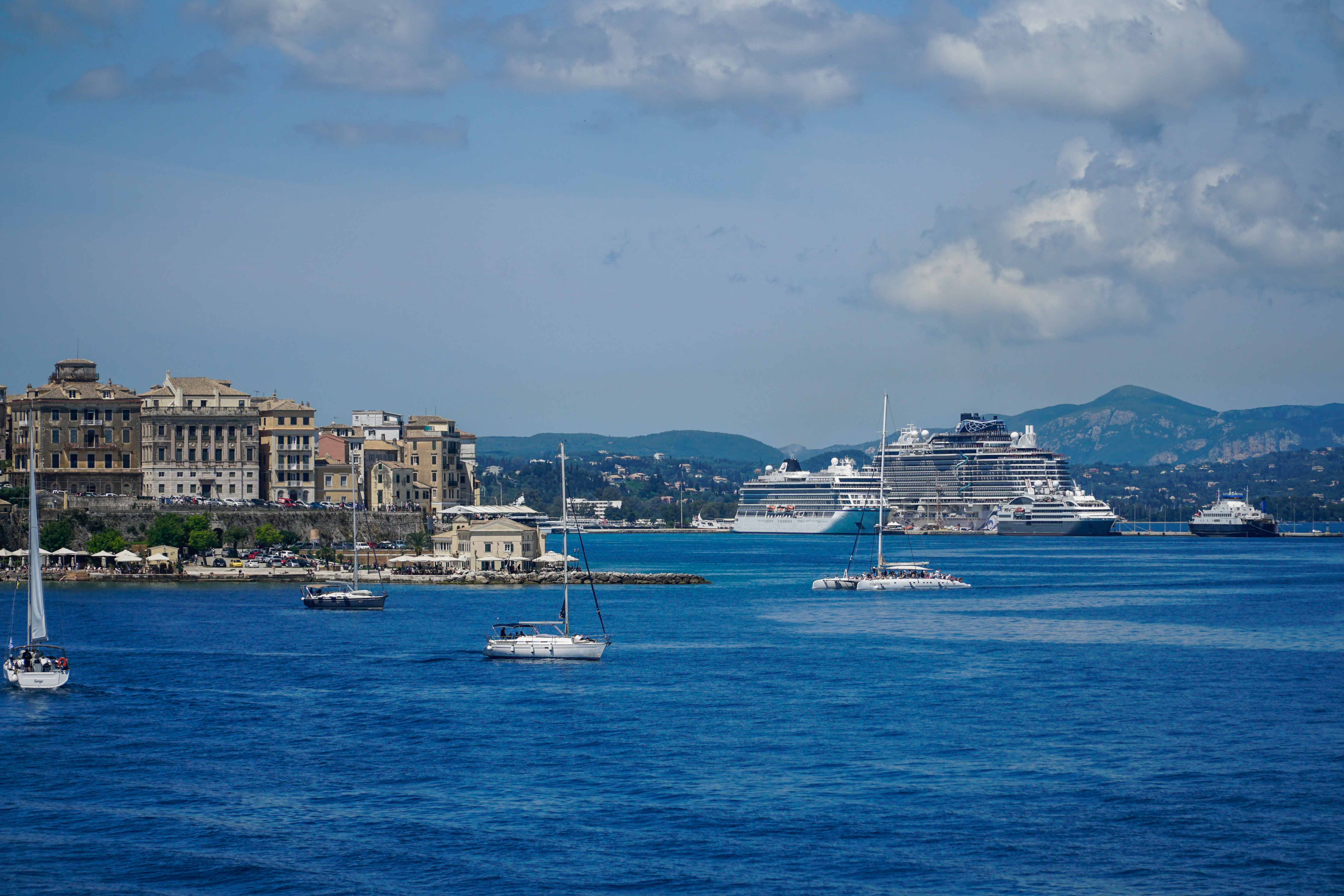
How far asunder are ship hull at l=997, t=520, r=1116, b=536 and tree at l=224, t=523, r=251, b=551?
121 meters

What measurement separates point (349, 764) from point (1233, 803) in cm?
1870

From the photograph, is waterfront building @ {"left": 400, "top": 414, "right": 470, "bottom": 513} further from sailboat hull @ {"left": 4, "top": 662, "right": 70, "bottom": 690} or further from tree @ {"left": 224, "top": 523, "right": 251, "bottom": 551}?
sailboat hull @ {"left": 4, "top": 662, "right": 70, "bottom": 690}

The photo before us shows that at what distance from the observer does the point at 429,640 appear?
54.6 meters

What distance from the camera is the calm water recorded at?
24281 millimetres

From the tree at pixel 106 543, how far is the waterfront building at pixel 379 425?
4650 centimetres

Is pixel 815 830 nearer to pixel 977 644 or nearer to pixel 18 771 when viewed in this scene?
pixel 18 771

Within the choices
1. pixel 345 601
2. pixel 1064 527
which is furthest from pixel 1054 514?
pixel 345 601

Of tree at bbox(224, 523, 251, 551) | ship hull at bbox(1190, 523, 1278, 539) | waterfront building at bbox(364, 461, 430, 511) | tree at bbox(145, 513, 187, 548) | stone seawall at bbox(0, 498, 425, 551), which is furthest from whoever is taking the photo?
ship hull at bbox(1190, 523, 1278, 539)

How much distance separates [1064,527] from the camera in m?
190

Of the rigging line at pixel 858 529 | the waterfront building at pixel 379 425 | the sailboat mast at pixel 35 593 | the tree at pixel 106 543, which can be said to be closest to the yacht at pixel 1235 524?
the rigging line at pixel 858 529

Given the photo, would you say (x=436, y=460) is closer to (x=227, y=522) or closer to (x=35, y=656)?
(x=227, y=522)

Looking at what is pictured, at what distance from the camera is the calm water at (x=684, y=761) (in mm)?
24281

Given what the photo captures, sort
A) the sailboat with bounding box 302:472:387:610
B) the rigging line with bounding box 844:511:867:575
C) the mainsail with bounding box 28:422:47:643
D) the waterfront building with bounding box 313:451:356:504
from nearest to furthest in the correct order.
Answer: the mainsail with bounding box 28:422:47:643 < the sailboat with bounding box 302:472:387:610 < the waterfront building with bounding box 313:451:356:504 < the rigging line with bounding box 844:511:867:575

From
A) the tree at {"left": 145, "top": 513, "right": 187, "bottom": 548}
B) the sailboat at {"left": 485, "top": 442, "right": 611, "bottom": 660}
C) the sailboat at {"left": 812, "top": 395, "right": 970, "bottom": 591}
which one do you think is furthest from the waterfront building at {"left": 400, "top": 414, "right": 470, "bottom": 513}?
the sailboat at {"left": 485, "top": 442, "right": 611, "bottom": 660}
